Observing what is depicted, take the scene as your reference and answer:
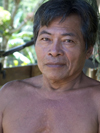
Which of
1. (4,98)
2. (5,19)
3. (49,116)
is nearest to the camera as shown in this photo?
(49,116)

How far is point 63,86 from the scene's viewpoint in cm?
142

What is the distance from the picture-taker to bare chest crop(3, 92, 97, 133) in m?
1.30

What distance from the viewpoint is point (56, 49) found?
1.24 m

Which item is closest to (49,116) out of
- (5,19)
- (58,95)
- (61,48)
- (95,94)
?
(58,95)

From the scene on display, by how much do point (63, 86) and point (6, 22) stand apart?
4.58m

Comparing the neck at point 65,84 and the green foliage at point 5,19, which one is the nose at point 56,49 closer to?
the neck at point 65,84

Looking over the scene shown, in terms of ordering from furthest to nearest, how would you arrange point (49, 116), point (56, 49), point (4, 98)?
point (4, 98)
point (49, 116)
point (56, 49)

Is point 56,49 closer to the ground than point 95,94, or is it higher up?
higher up

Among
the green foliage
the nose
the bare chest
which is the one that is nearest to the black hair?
the nose

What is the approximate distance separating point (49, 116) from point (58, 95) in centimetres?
13

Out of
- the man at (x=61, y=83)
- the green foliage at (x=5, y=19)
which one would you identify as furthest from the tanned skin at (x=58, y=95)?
the green foliage at (x=5, y=19)

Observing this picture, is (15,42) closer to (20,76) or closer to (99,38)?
(20,76)

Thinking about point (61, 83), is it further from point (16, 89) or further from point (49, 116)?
point (16, 89)

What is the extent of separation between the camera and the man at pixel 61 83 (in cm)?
128
